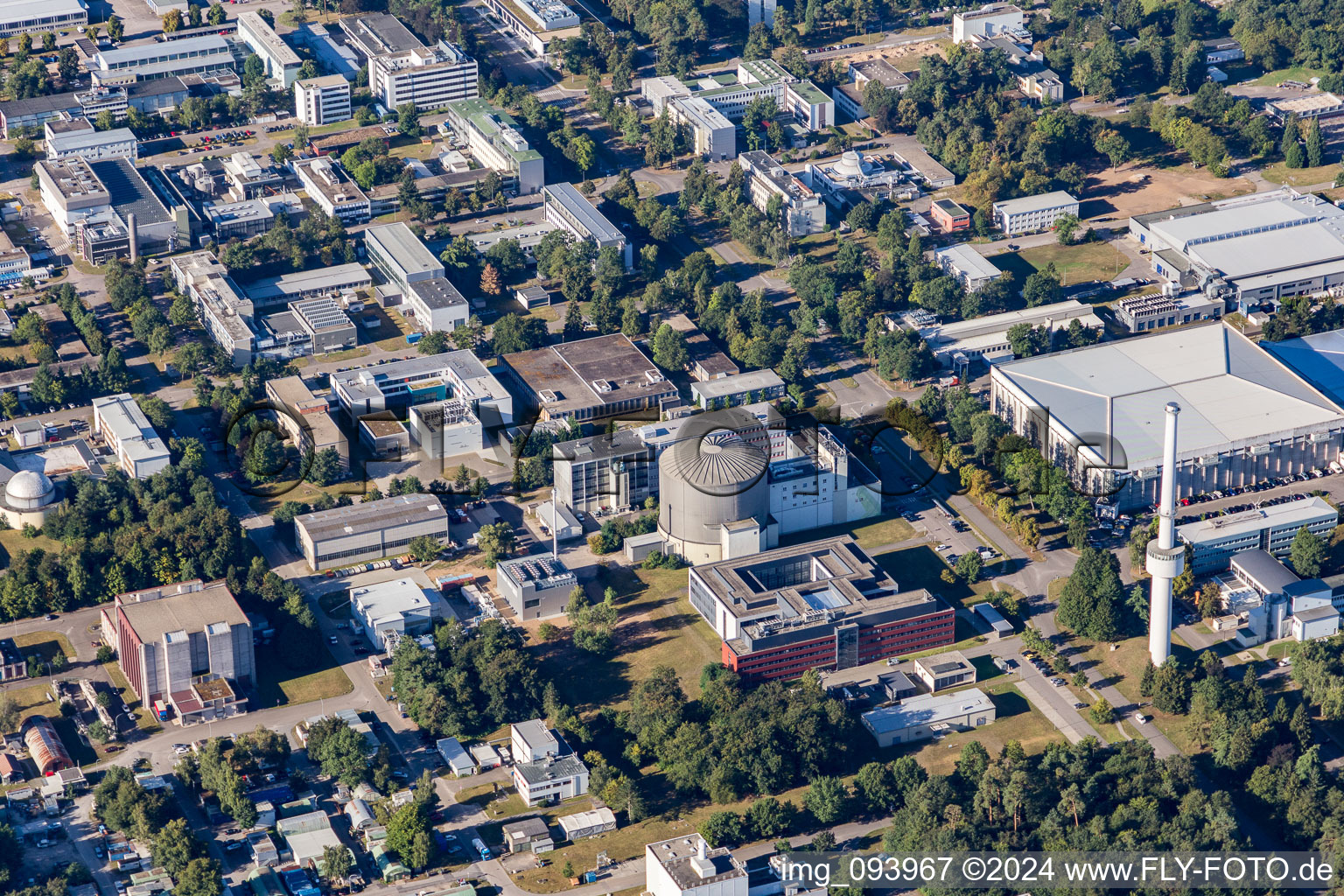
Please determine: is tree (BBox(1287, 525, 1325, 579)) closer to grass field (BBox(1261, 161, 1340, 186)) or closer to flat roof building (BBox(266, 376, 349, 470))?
grass field (BBox(1261, 161, 1340, 186))

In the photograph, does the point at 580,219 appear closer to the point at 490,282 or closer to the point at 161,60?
the point at 490,282

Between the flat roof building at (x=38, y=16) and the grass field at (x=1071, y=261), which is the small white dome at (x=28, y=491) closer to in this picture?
the grass field at (x=1071, y=261)

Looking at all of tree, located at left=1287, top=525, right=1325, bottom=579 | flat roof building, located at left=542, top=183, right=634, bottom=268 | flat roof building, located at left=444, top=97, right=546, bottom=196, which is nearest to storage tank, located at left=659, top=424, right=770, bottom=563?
tree, located at left=1287, top=525, right=1325, bottom=579

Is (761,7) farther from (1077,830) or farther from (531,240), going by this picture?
(1077,830)

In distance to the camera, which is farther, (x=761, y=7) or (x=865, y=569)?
(x=761, y=7)

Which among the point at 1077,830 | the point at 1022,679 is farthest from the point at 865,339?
the point at 1077,830

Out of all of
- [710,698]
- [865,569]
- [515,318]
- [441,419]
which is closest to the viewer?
[710,698]

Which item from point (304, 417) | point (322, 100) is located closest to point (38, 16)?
point (322, 100)
